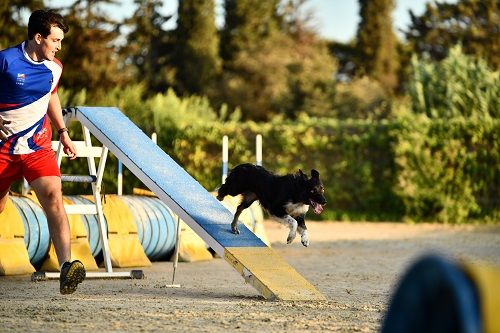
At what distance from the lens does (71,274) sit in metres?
7.70

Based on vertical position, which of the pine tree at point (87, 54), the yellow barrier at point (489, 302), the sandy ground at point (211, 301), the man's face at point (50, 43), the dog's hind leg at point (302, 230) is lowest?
the sandy ground at point (211, 301)

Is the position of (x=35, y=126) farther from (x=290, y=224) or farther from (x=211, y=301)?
(x=290, y=224)

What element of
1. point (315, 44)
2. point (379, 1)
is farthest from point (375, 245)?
point (315, 44)

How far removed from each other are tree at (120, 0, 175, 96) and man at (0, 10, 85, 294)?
3355cm

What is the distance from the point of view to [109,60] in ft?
118

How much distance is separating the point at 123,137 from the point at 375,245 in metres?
7.93

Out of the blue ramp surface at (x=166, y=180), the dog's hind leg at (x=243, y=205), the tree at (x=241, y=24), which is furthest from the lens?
the tree at (x=241, y=24)

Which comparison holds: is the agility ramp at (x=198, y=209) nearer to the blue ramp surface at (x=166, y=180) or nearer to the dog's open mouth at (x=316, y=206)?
the blue ramp surface at (x=166, y=180)

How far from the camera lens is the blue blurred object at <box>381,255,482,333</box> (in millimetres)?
3311

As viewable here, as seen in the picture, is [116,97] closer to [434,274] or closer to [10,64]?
[10,64]

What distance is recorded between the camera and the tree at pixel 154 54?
141 feet

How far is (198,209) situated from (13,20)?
81.9ft

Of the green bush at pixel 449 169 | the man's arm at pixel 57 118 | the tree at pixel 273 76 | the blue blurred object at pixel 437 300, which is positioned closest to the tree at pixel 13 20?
the tree at pixel 273 76

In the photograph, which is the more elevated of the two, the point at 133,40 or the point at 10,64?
the point at 133,40
